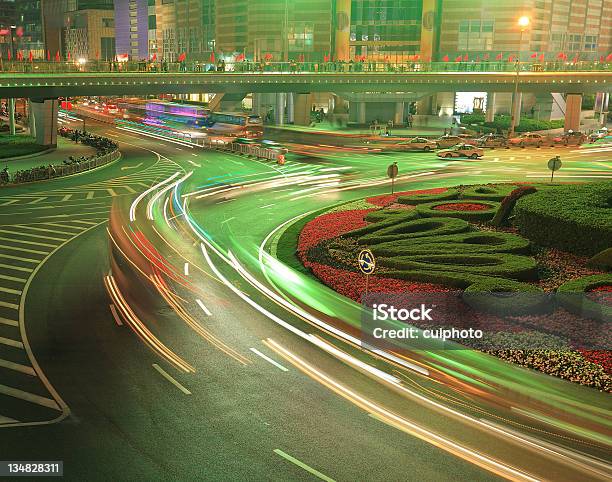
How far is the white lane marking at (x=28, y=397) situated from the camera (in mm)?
18344

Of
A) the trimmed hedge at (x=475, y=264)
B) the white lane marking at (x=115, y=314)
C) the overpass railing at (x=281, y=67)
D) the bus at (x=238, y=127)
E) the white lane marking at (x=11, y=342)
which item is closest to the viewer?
the white lane marking at (x=11, y=342)

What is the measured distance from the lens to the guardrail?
54.6 metres

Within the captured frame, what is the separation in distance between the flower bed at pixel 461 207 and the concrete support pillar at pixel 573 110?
225ft

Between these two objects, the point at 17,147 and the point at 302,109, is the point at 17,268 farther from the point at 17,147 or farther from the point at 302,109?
the point at 302,109

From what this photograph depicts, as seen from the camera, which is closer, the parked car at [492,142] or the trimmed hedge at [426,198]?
→ the trimmed hedge at [426,198]

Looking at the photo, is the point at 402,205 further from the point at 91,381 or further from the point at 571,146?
the point at 571,146

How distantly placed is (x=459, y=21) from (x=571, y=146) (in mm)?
53052

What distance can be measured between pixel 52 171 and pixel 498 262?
42.3m

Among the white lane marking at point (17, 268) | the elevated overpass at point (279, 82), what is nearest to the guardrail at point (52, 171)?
the elevated overpass at point (279, 82)

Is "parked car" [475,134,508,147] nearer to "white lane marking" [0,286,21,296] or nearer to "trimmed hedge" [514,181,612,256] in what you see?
"trimmed hedge" [514,181,612,256]

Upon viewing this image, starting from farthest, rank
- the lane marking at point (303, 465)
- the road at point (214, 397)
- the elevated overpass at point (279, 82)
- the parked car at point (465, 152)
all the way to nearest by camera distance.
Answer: the parked car at point (465, 152) → the elevated overpass at point (279, 82) → the road at point (214, 397) → the lane marking at point (303, 465)

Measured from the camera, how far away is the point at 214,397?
19.0 metres

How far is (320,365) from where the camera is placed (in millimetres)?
21031

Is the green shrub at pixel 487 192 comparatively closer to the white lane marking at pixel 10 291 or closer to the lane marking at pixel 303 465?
the white lane marking at pixel 10 291
